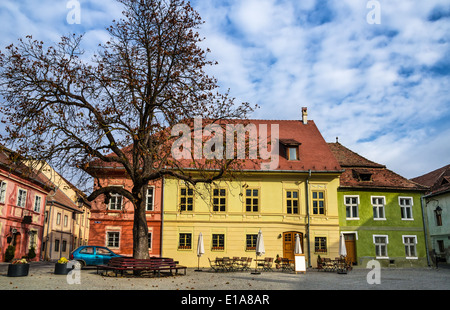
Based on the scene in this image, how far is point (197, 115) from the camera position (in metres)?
19.3

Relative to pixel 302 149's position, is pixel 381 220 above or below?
below

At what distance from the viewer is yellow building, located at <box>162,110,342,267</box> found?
29312mm

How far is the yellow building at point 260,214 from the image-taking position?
96.2 feet

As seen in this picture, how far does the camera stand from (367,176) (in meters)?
32.1

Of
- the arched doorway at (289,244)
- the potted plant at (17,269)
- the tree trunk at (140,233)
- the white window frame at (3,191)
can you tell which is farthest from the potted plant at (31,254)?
the arched doorway at (289,244)

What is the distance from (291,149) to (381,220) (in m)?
8.32

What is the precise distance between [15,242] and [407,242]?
28.8 metres

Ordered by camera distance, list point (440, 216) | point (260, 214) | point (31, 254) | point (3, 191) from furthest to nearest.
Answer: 1. point (440, 216)
2. point (31, 254)
3. point (260, 214)
4. point (3, 191)

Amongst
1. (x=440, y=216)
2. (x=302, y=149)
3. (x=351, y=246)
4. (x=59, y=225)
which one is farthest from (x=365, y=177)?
(x=59, y=225)

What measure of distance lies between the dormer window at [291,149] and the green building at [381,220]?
12.8ft

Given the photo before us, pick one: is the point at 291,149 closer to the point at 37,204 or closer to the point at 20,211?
the point at 20,211

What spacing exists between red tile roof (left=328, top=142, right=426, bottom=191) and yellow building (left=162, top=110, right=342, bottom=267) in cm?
165

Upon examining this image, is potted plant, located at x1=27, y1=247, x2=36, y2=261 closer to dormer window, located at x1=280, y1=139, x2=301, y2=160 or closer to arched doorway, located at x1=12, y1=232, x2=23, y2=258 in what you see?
arched doorway, located at x1=12, y1=232, x2=23, y2=258
